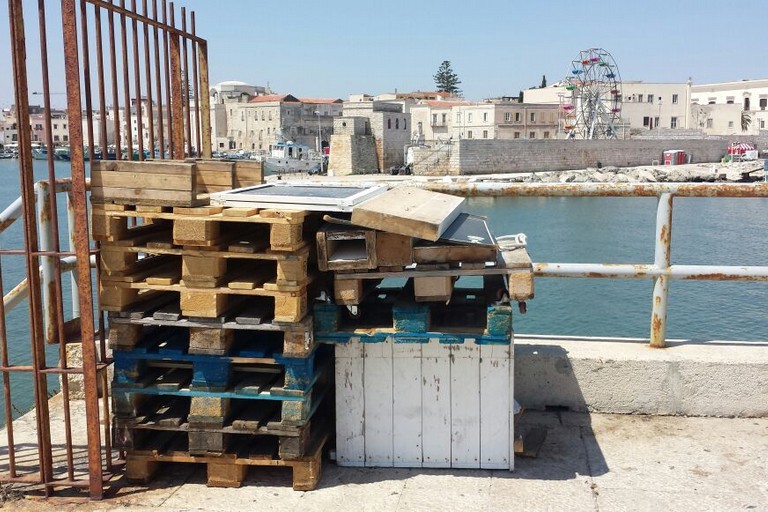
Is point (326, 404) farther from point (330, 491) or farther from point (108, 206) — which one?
point (108, 206)

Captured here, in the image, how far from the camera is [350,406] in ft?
13.4

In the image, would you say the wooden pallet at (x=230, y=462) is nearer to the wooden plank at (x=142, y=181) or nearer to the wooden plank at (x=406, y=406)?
the wooden plank at (x=406, y=406)

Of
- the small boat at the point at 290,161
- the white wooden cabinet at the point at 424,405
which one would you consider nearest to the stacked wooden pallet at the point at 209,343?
the white wooden cabinet at the point at 424,405

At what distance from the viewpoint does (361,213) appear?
3639 millimetres

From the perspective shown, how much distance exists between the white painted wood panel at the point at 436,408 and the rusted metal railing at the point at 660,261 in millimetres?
1100

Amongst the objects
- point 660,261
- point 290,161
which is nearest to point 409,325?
point 660,261

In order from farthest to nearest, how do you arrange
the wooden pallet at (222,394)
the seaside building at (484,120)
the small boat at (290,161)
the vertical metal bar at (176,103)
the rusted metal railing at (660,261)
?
the seaside building at (484,120)
the small boat at (290,161)
the vertical metal bar at (176,103)
the rusted metal railing at (660,261)
the wooden pallet at (222,394)

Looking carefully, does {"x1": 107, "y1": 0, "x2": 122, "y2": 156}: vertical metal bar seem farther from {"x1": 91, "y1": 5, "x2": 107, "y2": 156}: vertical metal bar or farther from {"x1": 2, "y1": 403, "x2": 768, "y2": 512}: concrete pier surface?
{"x1": 2, "y1": 403, "x2": 768, "y2": 512}: concrete pier surface

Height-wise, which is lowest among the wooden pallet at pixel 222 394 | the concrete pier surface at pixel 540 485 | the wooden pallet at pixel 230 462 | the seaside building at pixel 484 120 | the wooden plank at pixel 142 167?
the concrete pier surface at pixel 540 485

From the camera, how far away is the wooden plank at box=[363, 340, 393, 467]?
402 cm

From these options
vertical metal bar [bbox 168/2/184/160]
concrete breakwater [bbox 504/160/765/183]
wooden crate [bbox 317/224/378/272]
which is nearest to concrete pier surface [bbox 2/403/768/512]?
wooden crate [bbox 317/224/378/272]

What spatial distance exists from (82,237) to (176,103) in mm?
1858

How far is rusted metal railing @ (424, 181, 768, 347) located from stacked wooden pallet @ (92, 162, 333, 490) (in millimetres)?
1799

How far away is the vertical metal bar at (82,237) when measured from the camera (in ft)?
11.5
